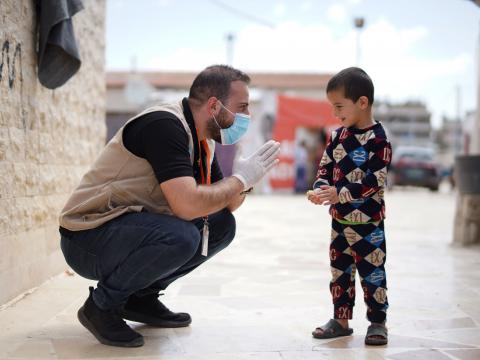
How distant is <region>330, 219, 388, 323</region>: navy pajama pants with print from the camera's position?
8.89ft

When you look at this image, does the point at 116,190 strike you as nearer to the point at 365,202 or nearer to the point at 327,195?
the point at 327,195

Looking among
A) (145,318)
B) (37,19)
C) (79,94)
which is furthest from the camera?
(79,94)

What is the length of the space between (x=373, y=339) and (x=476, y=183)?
385 centimetres

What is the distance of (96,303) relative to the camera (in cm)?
266

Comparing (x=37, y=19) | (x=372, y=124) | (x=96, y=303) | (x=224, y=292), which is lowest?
(x=224, y=292)

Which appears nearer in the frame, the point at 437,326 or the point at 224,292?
the point at 437,326

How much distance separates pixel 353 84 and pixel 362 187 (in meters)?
0.47

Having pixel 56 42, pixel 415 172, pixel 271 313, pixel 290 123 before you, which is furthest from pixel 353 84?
pixel 415 172

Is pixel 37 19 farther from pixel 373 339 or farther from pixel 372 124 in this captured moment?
pixel 373 339

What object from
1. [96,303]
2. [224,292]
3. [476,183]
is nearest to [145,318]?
[96,303]

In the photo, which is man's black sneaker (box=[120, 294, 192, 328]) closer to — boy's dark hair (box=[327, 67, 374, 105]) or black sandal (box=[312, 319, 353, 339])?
black sandal (box=[312, 319, 353, 339])

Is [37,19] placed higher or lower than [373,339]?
higher

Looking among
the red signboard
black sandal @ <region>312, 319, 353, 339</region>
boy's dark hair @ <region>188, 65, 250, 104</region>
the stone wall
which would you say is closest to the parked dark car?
the red signboard

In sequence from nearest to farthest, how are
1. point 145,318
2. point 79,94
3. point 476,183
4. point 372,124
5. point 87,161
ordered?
1. point 372,124
2. point 145,318
3. point 79,94
4. point 87,161
5. point 476,183
